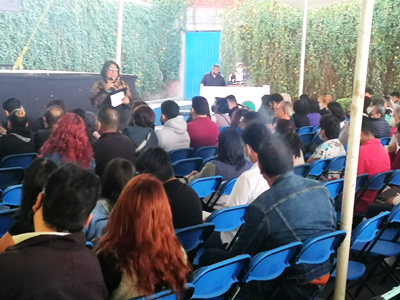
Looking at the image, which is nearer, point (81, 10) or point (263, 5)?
point (81, 10)

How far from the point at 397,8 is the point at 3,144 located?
1021cm

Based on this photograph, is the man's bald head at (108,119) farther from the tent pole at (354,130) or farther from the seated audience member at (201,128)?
the tent pole at (354,130)

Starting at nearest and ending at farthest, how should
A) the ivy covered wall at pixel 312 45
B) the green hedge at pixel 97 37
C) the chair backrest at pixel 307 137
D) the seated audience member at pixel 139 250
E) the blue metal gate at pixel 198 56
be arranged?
the seated audience member at pixel 139 250 → the chair backrest at pixel 307 137 → the green hedge at pixel 97 37 → the ivy covered wall at pixel 312 45 → the blue metal gate at pixel 198 56

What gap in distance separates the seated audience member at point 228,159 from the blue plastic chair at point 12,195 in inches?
56.3

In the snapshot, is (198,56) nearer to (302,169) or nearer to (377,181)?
(302,169)

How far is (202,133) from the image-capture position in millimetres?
6113

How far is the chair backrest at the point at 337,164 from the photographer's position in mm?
5070

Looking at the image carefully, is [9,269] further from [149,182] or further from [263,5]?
[263,5]

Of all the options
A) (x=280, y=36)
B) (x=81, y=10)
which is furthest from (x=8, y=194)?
(x=280, y=36)

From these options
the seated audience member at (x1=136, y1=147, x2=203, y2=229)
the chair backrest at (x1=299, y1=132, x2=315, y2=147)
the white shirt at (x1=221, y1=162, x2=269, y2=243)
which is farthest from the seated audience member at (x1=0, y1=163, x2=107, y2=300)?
the chair backrest at (x1=299, y1=132, x2=315, y2=147)

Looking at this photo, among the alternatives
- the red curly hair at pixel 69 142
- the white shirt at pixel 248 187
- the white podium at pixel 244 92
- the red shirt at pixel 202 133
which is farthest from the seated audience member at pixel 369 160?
the white podium at pixel 244 92

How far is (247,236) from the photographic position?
269cm

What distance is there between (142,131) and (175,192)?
234cm

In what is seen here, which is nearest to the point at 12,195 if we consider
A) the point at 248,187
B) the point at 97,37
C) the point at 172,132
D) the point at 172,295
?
the point at 248,187
